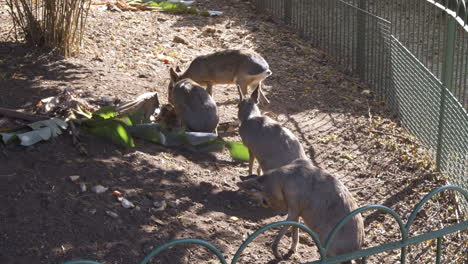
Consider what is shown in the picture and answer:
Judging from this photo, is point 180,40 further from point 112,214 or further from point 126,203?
point 112,214

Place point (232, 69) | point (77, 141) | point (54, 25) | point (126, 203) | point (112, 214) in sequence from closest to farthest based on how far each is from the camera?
point (112, 214) → point (126, 203) → point (77, 141) → point (232, 69) → point (54, 25)

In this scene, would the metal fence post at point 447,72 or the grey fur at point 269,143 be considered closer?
the grey fur at point 269,143

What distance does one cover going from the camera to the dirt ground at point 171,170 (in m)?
4.67

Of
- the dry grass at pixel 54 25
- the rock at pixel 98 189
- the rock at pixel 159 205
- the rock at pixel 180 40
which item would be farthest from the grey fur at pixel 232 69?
the rock at pixel 98 189

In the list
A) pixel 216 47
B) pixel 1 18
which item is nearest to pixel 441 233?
pixel 216 47

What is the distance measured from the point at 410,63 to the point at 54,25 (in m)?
4.29

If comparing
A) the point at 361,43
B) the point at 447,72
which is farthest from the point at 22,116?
the point at 361,43

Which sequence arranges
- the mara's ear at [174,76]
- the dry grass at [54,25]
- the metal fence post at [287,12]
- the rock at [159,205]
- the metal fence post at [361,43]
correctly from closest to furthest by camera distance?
the rock at [159,205] → the mara's ear at [174,76] → the dry grass at [54,25] → the metal fence post at [361,43] → the metal fence post at [287,12]

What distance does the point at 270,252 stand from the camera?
5082 millimetres

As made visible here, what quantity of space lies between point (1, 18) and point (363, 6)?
5377mm

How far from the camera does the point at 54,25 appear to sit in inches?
336

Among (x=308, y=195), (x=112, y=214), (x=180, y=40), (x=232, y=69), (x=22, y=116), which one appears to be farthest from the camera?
(x=180, y=40)

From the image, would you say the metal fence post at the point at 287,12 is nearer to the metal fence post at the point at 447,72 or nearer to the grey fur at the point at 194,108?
the grey fur at the point at 194,108

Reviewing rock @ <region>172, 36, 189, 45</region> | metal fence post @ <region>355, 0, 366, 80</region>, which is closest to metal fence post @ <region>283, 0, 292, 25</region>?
rock @ <region>172, 36, 189, 45</region>
